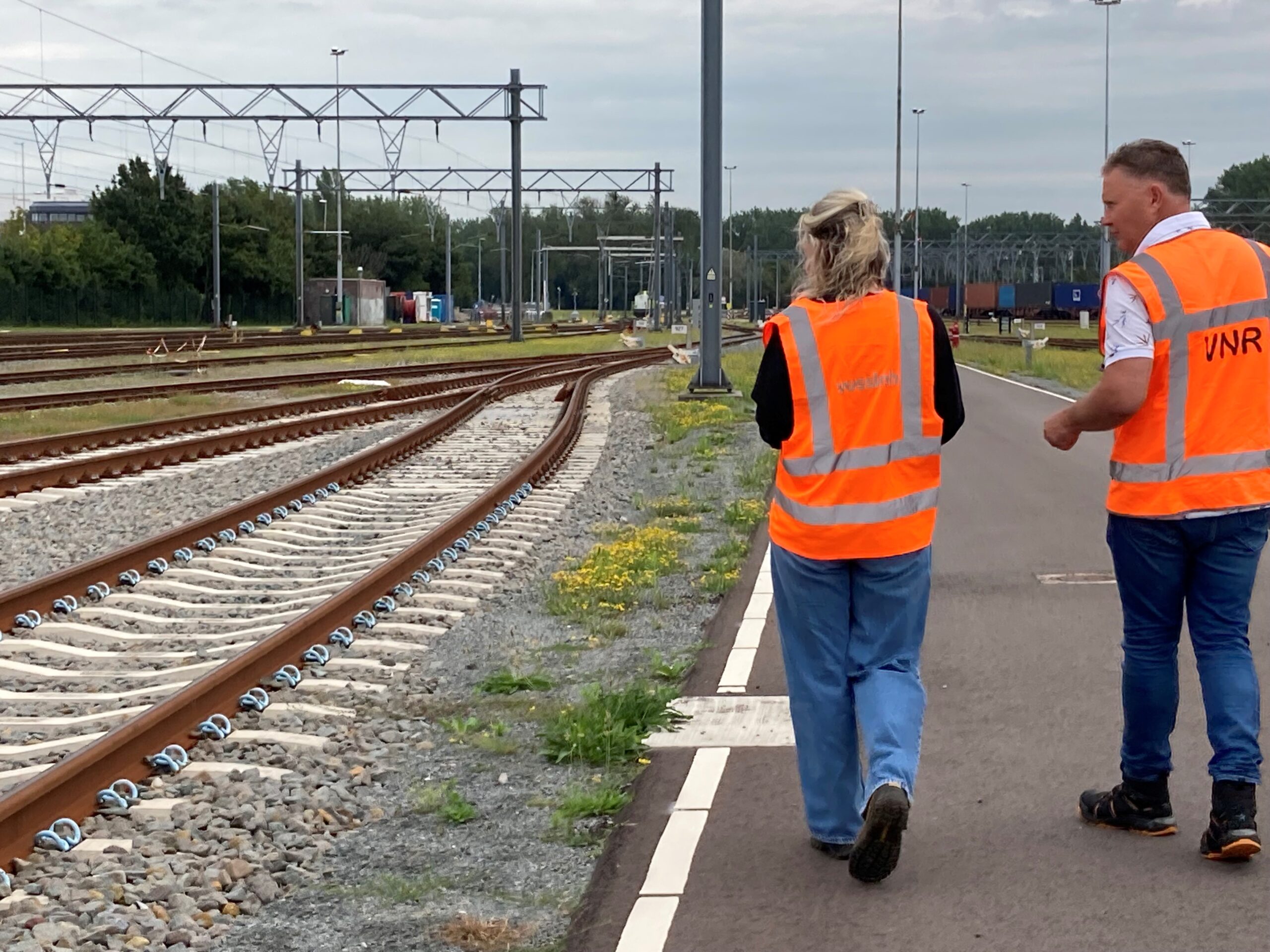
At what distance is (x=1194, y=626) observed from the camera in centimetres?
518

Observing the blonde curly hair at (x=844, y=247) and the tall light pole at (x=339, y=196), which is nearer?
the blonde curly hair at (x=844, y=247)

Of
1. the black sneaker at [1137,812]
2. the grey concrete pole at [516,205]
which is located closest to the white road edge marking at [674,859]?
the black sneaker at [1137,812]

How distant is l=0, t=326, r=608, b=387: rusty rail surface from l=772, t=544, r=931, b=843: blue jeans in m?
25.1

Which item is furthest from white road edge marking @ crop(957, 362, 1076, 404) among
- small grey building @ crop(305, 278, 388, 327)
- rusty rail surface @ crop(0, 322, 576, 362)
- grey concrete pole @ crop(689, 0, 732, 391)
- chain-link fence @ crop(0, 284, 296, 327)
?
small grey building @ crop(305, 278, 388, 327)

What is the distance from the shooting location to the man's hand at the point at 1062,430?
5133mm

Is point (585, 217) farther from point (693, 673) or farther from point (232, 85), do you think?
point (693, 673)

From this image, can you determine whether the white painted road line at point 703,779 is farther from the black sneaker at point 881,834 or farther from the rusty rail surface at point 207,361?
the rusty rail surface at point 207,361

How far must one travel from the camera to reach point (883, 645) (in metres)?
5.03

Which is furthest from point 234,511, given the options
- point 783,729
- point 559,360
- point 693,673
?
point 559,360

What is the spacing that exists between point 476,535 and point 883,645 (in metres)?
7.13

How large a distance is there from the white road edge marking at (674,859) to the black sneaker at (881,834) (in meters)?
0.50

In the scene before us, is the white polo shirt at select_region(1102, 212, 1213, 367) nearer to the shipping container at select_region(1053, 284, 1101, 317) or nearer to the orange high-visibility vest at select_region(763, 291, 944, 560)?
the orange high-visibility vest at select_region(763, 291, 944, 560)

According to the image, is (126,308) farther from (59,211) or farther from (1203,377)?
(1203,377)

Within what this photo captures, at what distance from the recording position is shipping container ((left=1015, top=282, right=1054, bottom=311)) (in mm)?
111688
